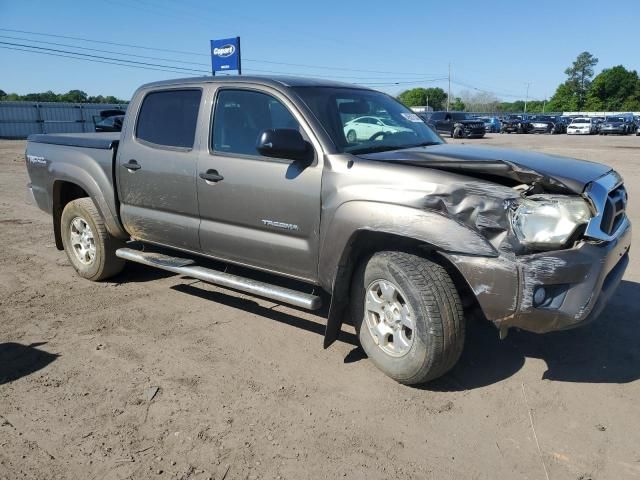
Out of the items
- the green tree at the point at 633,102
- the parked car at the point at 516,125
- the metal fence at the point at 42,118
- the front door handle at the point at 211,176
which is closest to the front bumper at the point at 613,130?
the parked car at the point at 516,125

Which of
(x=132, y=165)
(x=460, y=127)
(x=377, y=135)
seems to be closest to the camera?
(x=377, y=135)

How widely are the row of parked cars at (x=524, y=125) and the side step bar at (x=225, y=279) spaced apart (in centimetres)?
3195

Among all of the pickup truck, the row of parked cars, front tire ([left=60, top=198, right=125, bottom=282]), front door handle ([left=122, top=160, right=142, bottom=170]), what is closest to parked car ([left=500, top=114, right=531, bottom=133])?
the row of parked cars

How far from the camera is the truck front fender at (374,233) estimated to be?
123 inches

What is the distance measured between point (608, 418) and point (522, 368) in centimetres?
70

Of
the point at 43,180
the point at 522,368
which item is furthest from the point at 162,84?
the point at 522,368

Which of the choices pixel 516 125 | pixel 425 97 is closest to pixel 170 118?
pixel 516 125

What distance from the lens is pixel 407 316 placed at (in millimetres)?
3512

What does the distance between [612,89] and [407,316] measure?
12025 centimetres

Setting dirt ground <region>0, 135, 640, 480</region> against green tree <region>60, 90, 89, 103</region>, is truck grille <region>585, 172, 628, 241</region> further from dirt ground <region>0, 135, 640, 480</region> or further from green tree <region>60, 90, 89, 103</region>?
green tree <region>60, 90, 89, 103</region>

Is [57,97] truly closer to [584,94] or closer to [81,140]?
[81,140]

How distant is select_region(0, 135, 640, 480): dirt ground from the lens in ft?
9.30

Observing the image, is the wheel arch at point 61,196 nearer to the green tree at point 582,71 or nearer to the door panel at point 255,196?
the door panel at point 255,196

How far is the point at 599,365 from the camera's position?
12.6ft
